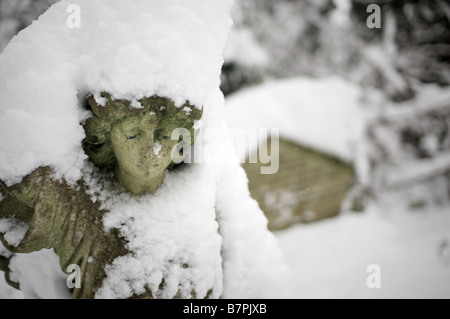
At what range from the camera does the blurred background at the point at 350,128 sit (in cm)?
376

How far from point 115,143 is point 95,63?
265mm

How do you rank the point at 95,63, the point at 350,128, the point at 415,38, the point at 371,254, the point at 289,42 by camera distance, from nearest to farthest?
1. the point at 95,63
2. the point at 371,254
3. the point at 350,128
4. the point at 415,38
5. the point at 289,42

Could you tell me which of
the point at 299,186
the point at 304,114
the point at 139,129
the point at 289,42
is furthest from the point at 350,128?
the point at 139,129

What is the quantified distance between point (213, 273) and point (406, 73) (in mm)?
5641

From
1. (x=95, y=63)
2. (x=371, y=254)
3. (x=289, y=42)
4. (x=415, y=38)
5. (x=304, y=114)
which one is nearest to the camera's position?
(x=95, y=63)

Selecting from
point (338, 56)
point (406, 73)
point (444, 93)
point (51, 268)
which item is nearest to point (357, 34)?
point (338, 56)

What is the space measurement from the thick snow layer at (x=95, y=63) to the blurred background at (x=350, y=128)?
2676mm

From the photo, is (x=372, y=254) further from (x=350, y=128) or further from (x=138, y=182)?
(x=138, y=182)

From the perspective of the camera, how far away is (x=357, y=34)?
5668 mm

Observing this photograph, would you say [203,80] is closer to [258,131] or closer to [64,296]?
[64,296]

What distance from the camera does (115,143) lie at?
1.01 metres

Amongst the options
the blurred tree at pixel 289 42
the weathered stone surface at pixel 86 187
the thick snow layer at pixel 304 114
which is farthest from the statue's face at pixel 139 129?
the blurred tree at pixel 289 42

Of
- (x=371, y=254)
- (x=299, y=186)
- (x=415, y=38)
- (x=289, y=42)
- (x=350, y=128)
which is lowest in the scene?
(x=371, y=254)

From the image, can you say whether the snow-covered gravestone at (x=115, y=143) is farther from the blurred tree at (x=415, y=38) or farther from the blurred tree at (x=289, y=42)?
the blurred tree at (x=415, y=38)
